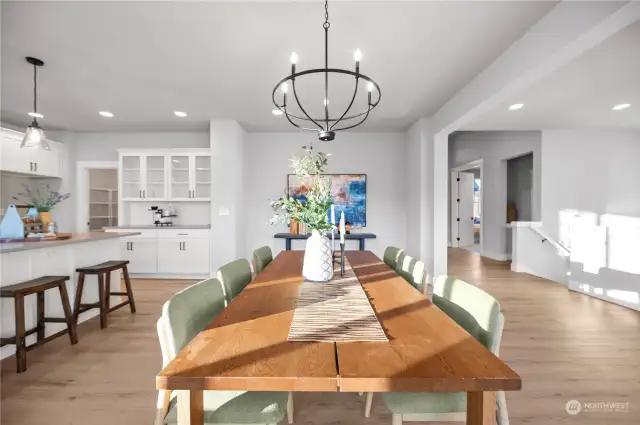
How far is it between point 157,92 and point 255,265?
9.13ft

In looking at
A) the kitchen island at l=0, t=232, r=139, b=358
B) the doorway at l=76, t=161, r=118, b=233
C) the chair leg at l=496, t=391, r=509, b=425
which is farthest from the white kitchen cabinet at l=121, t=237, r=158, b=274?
the chair leg at l=496, t=391, r=509, b=425

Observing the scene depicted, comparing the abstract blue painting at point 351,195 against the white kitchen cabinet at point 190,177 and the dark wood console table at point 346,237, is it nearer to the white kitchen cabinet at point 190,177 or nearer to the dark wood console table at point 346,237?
the dark wood console table at point 346,237

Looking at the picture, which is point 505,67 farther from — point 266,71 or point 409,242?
point 409,242

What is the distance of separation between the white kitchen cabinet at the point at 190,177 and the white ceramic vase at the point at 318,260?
4.05 meters

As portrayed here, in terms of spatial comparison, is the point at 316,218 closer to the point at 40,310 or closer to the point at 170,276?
the point at 40,310

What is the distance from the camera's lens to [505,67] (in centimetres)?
286

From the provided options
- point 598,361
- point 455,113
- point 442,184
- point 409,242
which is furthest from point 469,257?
point 598,361

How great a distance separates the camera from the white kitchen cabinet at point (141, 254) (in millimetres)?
5133

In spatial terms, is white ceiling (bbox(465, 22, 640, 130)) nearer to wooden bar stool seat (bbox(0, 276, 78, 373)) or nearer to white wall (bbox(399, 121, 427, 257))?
white wall (bbox(399, 121, 427, 257))

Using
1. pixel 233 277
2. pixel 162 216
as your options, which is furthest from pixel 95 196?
pixel 233 277

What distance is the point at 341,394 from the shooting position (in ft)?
6.64

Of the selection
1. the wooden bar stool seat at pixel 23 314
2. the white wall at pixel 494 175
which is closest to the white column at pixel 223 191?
the wooden bar stool seat at pixel 23 314

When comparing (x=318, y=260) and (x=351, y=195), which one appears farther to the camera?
(x=351, y=195)

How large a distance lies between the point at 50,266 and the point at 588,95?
618cm
